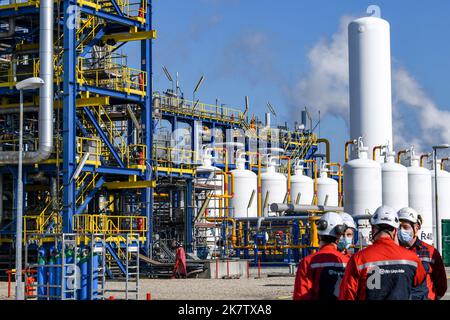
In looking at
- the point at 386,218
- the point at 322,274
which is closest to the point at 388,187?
the point at 322,274

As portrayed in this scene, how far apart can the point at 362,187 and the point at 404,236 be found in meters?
37.5

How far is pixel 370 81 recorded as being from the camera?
2072 inches

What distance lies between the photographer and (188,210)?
4662 centimetres

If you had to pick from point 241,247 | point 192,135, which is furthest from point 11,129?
point 192,135

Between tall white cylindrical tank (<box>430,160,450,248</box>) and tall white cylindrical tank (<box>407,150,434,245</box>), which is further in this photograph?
tall white cylindrical tank (<box>430,160,450,248</box>)

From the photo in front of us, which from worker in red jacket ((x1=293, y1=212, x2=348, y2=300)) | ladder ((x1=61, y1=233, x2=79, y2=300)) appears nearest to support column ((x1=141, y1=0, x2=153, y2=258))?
ladder ((x1=61, y1=233, x2=79, y2=300))

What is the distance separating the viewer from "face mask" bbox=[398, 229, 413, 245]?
11.9 m

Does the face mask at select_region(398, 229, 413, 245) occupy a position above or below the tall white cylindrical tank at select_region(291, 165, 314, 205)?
below

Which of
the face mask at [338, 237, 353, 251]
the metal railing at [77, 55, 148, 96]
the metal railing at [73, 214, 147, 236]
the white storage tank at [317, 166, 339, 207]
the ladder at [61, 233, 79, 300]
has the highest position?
the metal railing at [77, 55, 148, 96]

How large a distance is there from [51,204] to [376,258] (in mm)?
33644

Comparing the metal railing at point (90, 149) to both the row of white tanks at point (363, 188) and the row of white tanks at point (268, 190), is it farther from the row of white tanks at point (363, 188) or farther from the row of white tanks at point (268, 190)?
the row of white tanks at point (268, 190)

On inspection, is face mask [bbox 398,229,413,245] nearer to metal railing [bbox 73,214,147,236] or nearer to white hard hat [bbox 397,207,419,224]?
white hard hat [bbox 397,207,419,224]

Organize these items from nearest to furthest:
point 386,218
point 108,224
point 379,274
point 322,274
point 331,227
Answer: point 379,274
point 386,218
point 322,274
point 331,227
point 108,224

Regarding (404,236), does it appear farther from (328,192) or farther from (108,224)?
(328,192)
